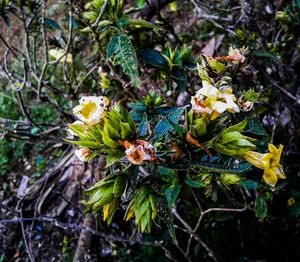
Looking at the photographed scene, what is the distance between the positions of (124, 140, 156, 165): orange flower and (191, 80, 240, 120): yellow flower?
0.13 metres

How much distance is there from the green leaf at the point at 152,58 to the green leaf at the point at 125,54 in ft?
0.42

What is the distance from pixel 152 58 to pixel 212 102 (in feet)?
2.37

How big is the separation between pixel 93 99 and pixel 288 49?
1.47 m

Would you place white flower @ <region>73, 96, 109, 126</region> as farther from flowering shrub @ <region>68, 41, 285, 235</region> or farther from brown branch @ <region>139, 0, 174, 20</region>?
brown branch @ <region>139, 0, 174, 20</region>

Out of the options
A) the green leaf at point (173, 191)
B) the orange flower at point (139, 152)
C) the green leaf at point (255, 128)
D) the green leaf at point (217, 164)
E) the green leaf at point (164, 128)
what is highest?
the orange flower at point (139, 152)

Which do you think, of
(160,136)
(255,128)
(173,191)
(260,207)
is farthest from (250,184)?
(160,136)

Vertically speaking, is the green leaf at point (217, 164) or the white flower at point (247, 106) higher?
the white flower at point (247, 106)

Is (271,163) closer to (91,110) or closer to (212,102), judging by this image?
(212,102)

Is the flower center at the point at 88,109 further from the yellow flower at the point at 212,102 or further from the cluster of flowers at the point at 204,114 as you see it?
the yellow flower at the point at 212,102

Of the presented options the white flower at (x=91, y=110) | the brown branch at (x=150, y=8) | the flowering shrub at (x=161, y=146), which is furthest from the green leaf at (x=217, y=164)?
the brown branch at (x=150, y=8)

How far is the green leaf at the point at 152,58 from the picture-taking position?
4.80 ft

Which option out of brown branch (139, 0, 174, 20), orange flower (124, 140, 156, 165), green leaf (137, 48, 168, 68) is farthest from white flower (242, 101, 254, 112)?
brown branch (139, 0, 174, 20)

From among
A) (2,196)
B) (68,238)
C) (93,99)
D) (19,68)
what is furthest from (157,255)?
(19,68)

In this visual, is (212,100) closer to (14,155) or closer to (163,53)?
(163,53)
